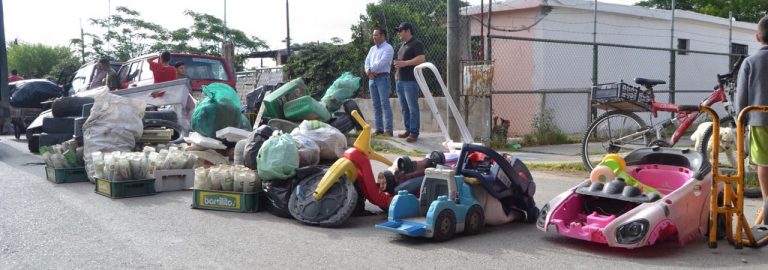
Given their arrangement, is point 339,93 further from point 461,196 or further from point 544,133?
point 461,196

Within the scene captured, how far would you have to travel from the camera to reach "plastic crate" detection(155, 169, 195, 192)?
24.9ft

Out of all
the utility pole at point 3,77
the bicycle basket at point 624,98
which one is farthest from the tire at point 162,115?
the bicycle basket at point 624,98

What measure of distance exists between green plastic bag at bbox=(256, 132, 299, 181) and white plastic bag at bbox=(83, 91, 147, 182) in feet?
10.9

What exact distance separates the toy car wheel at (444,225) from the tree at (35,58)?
57150mm

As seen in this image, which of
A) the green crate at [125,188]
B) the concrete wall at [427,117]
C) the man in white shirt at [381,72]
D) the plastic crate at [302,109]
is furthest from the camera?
the concrete wall at [427,117]

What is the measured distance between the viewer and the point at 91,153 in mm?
8406

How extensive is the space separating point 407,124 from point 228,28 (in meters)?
29.3

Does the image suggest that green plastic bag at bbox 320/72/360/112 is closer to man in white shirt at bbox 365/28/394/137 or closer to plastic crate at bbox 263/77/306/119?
man in white shirt at bbox 365/28/394/137

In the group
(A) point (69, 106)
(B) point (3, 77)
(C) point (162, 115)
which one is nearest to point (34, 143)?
(B) point (3, 77)

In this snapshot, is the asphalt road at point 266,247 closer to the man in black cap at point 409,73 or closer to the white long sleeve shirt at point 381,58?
the man in black cap at point 409,73

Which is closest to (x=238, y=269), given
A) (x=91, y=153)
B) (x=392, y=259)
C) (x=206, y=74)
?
(x=392, y=259)

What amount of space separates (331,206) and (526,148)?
6500mm

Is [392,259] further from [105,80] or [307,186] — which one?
[105,80]

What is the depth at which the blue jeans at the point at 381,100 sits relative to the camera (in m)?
11.5
